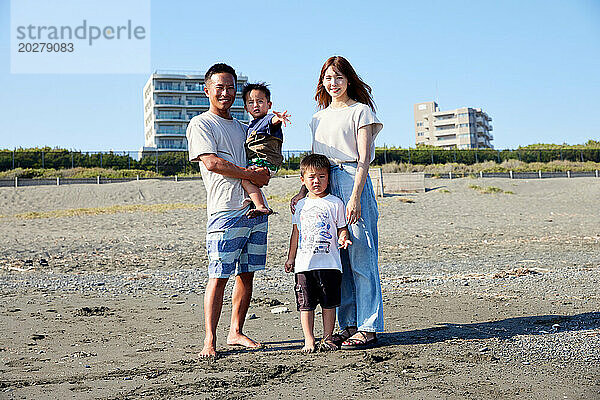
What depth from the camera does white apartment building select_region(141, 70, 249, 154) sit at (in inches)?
3268

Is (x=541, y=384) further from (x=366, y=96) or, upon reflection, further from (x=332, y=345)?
(x=366, y=96)

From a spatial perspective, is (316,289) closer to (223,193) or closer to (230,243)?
(230,243)

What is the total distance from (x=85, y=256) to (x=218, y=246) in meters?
8.20

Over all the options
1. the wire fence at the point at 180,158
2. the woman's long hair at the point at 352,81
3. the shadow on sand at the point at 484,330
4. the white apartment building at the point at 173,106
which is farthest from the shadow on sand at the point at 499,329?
the white apartment building at the point at 173,106

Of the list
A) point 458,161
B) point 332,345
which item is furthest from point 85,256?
point 458,161

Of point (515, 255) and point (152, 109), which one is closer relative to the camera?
point (515, 255)

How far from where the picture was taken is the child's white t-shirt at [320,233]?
4.09m

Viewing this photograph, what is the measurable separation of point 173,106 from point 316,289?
3266 inches

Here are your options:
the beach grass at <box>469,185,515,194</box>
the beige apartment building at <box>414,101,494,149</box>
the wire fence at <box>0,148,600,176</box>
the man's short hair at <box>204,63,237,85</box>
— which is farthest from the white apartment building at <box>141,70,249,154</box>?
the man's short hair at <box>204,63,237,85</box>

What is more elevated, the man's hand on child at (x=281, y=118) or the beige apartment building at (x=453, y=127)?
the beige apartment building at (x=453, y=127)

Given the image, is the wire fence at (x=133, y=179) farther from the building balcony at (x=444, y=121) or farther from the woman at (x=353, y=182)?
the building balcony at (x=444, y=121)

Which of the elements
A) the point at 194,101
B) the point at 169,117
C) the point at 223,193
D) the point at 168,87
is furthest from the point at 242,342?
the point at 168,87

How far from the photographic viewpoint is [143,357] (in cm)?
407

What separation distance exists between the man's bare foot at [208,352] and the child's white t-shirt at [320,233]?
77cm
